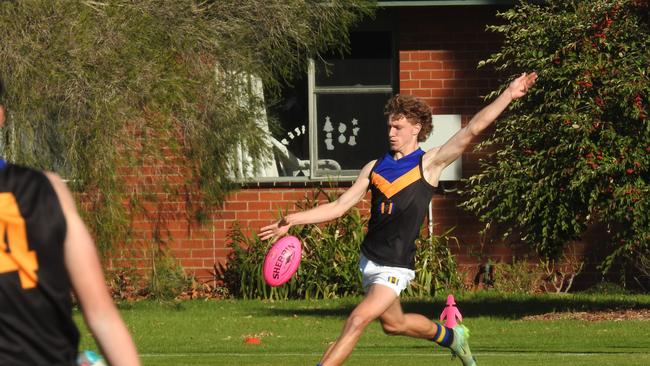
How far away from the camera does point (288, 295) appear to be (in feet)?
57.5

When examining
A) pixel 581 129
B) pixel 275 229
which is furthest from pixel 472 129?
pixel 581 129

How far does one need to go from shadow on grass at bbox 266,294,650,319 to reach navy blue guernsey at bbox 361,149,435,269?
224 inches

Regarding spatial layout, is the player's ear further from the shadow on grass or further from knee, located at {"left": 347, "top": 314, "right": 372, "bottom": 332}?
the shadow on grass

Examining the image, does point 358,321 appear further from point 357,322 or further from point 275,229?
point 275,229

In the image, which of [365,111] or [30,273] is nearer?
[30,273]

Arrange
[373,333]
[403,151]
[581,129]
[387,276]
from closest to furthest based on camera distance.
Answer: [387,276]
[403,151]
[581,129]
[373,333]

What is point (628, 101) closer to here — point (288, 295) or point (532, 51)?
point (532, 51)

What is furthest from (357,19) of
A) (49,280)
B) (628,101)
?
(49,280)

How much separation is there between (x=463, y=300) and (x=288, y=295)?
2.32 m

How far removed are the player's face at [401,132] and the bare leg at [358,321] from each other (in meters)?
1.05

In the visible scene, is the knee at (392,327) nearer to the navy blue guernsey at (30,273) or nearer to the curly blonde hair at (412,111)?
the curly blonde hair at (412,111)

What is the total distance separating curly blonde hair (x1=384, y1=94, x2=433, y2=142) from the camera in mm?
9555

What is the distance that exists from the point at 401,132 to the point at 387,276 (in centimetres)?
106

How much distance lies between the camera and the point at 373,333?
1412 cm
